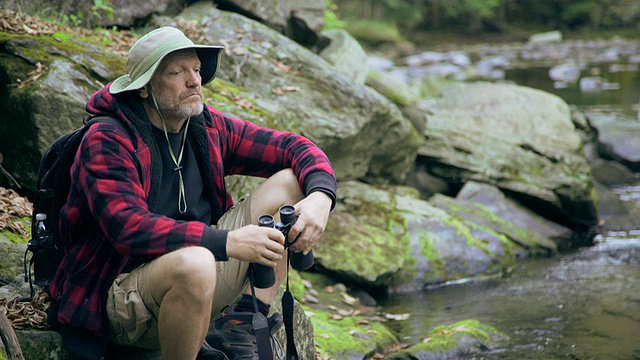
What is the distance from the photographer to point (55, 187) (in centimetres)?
342

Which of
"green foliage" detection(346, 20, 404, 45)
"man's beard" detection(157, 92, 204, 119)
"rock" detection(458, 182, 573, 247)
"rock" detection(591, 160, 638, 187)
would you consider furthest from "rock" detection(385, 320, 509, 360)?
"green foliage" detection(346, 20, 404, 45)

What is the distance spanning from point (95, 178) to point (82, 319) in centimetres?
62

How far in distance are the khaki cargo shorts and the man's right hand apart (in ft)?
1.05

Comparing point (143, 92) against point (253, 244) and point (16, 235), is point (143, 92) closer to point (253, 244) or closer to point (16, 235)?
point (253, 244)

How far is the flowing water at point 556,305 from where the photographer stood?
5.45 meters

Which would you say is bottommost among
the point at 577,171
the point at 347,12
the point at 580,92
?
the point at 347,12

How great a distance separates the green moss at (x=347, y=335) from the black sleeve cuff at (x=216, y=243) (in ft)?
6.47

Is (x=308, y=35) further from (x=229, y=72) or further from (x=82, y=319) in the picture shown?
(x=82, y=319)

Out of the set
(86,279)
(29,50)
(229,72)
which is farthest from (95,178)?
(229,72)

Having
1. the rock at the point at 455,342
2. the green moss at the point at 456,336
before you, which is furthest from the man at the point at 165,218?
the green moss at the point at 456,336

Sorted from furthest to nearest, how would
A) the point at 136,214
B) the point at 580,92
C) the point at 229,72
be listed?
the point at 580,92 → the point at 229,72 → the point at 136,214

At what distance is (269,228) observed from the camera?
321cm

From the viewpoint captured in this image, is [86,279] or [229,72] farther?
[229,72]

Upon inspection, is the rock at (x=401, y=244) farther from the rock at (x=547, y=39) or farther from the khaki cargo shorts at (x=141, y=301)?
the rock at (x=547, y=39)
